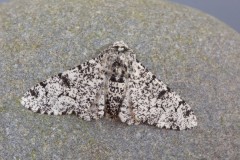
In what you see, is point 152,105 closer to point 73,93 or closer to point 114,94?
point 114,94

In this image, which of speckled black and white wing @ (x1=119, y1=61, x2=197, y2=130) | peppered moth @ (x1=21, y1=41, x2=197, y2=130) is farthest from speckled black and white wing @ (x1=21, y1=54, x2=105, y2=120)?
speckled black and white wing @ (x1=119, y1=61, x2=197, y2=130)

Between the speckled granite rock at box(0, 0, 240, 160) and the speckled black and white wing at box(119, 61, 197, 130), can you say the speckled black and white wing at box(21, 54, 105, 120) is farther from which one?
the speckled black and white wing at box(119, 61, 197, 130)

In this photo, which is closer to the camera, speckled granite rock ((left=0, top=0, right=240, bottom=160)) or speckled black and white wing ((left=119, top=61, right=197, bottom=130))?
speckled granite rock ((left=0, top=0, right=240, bottom=160))

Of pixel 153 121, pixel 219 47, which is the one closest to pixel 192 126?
pixel 153 121

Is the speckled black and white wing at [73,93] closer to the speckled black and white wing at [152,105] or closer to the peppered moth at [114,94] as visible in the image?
the peppered moth at [114,94]

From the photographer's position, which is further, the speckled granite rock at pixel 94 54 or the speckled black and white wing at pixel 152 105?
the speckled black and white wing at pixel 152 105

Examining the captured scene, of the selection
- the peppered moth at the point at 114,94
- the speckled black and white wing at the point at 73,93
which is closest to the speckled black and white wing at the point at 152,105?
the peppered moth at the point at 114,94
